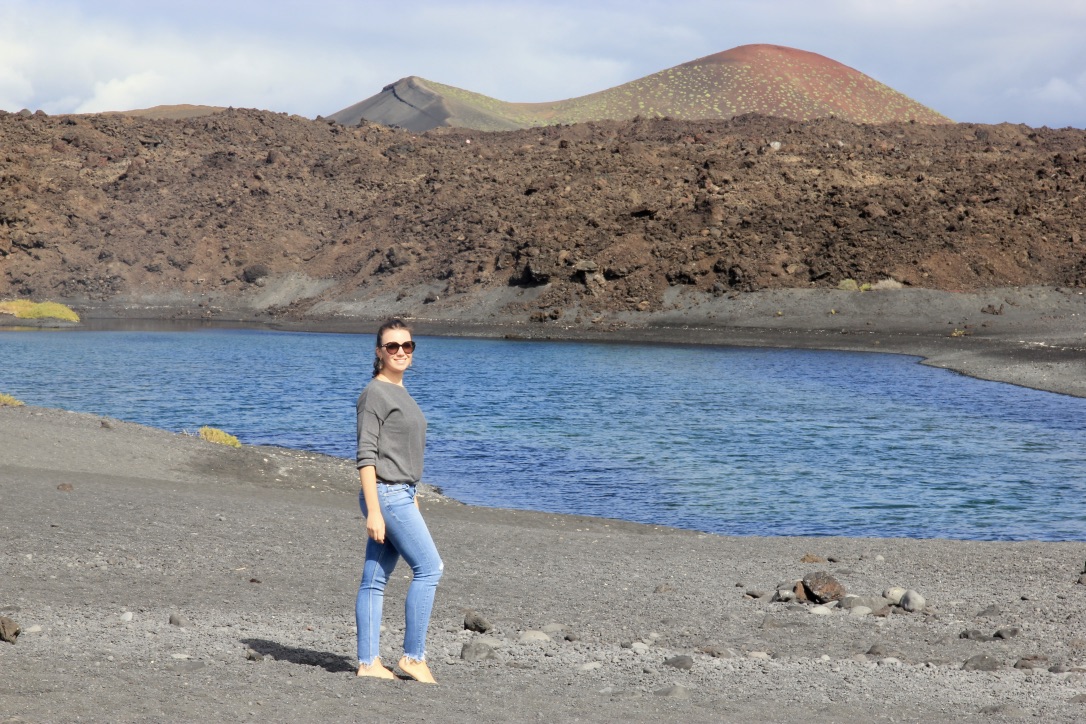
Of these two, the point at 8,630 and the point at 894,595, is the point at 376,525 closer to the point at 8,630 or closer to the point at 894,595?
the point at 8,630

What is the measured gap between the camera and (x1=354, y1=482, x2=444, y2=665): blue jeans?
684cm

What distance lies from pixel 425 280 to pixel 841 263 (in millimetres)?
24832

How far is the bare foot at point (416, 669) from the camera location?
7.16 metres

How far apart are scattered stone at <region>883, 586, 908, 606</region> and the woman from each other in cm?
485

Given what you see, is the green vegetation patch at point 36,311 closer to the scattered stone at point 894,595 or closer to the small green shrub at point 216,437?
the small green shrub at point 216,437

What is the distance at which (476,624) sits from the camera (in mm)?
9016

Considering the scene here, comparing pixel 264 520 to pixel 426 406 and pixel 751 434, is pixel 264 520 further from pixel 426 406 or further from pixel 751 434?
pixel 426 406

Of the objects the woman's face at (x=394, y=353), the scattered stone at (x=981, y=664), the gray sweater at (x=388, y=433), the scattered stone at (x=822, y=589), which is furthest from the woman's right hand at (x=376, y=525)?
the scattered stone at (x=822, y=589)

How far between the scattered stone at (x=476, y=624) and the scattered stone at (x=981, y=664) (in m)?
3.45

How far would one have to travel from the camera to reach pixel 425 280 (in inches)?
2768

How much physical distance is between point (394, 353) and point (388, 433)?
47cm

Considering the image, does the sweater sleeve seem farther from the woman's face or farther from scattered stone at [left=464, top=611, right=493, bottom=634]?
scattered stone at [left=464, top=611, right=493, bottom=634]

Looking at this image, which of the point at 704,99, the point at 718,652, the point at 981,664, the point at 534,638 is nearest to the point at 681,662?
the point at 718,652

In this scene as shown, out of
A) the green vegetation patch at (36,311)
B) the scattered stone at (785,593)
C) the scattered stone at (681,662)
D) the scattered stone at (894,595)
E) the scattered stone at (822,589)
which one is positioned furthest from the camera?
the green vegetation patch at (36,311)
